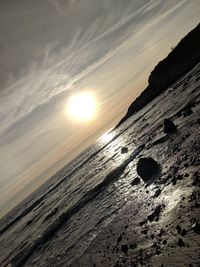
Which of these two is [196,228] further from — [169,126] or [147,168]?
[169,126]

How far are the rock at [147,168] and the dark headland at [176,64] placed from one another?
7751 centimetres

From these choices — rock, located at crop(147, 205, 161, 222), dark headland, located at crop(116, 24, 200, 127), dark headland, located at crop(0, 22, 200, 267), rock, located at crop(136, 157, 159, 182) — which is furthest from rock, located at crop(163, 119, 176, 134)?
Answer: dark headland, located at crop(116, 24, 200, 127)

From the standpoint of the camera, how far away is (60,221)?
128 ft

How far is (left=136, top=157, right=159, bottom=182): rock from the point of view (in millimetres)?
26966

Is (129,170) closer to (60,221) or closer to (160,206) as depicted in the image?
(60,221)

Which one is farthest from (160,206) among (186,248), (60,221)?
(60,221)

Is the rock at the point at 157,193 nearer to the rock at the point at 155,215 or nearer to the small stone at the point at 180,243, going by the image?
the rock at the point at 155,215

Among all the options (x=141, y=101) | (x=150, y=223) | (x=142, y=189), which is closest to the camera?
(x=150, y=223)

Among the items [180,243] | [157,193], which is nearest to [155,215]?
[157,193]

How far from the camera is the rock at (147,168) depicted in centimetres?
2697

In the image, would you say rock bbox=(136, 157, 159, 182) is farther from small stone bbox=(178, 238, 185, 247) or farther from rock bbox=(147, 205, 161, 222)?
small stone bbox=(178, 238, 185, 247)

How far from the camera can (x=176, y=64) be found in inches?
4235

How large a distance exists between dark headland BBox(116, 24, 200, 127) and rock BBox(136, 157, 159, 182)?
77506 millimetres

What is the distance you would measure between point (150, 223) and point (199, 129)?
11.9 m
